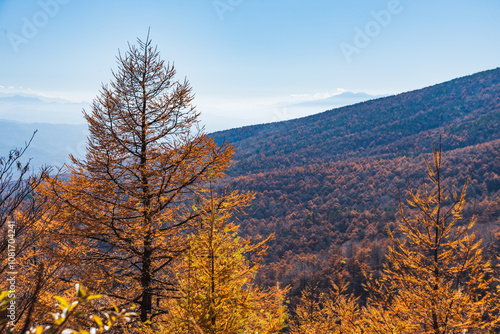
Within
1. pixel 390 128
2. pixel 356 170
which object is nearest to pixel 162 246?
pixel 356 170

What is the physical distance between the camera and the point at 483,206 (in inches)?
1609

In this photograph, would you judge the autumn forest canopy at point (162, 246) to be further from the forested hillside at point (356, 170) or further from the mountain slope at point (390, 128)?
the mountain slope at point (390, 128)

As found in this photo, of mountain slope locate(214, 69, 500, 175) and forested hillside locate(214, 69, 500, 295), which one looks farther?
mountain slope locate(214, 69, 500, 175)

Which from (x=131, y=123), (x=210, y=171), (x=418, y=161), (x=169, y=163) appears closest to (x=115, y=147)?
(x=131, y=123)

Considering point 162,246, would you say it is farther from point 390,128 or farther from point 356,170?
point 390,128

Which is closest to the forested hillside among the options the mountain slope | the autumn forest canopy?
the mountain slope

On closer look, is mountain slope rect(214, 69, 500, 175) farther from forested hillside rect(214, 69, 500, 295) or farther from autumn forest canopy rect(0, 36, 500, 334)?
autumn forest canopy rect(0, 36, 500, 334)

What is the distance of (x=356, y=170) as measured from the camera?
225 feet

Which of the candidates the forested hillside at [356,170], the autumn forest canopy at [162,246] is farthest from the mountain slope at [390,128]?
the autumn forest canopy at [162,246]

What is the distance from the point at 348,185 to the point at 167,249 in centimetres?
6233

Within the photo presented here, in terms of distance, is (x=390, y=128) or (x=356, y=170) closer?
(x=356, y=170)

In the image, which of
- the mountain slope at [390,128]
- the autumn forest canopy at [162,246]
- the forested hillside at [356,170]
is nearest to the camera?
the autumn forest canopy at [162,246]

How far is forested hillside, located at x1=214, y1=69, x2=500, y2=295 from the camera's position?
39906 mm

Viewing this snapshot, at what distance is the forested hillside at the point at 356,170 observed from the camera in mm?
39906
